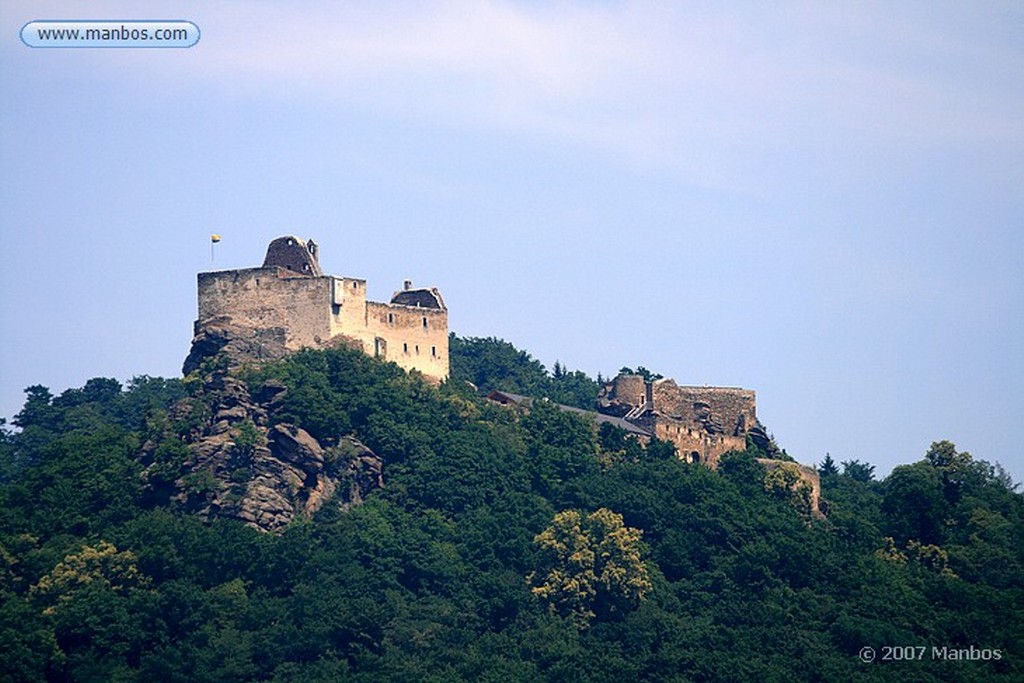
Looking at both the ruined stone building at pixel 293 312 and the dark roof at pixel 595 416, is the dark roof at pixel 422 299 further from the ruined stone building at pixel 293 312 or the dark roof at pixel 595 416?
the dark roof at pixel 595 416

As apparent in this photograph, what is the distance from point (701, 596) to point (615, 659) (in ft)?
16.6

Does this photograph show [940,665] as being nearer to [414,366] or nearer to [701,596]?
[701,596]

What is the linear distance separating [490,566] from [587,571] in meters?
3.08

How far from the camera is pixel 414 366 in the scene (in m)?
81.1

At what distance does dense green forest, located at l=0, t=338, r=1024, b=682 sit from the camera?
70.5 metres

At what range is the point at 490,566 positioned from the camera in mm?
74750

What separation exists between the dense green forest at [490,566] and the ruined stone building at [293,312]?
1.00 meters

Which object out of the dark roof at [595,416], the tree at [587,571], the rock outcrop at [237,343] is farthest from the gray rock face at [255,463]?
the dark roof at [595,416]

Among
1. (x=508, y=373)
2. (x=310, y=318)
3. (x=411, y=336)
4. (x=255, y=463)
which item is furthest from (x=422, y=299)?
(x=508, y=373)

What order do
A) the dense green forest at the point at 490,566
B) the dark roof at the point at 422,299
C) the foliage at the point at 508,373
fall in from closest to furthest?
the dense green forest at the point at 490,566, the dark roof at the point at 422,299, the foliage at the point at 508,373

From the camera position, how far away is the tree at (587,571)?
242 ft

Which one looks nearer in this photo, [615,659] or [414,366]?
[615,659]

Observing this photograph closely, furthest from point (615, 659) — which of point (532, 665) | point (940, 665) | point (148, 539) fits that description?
point (148, 539)

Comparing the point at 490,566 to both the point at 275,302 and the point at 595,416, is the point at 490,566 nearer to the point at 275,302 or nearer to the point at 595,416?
the point at 275,302
